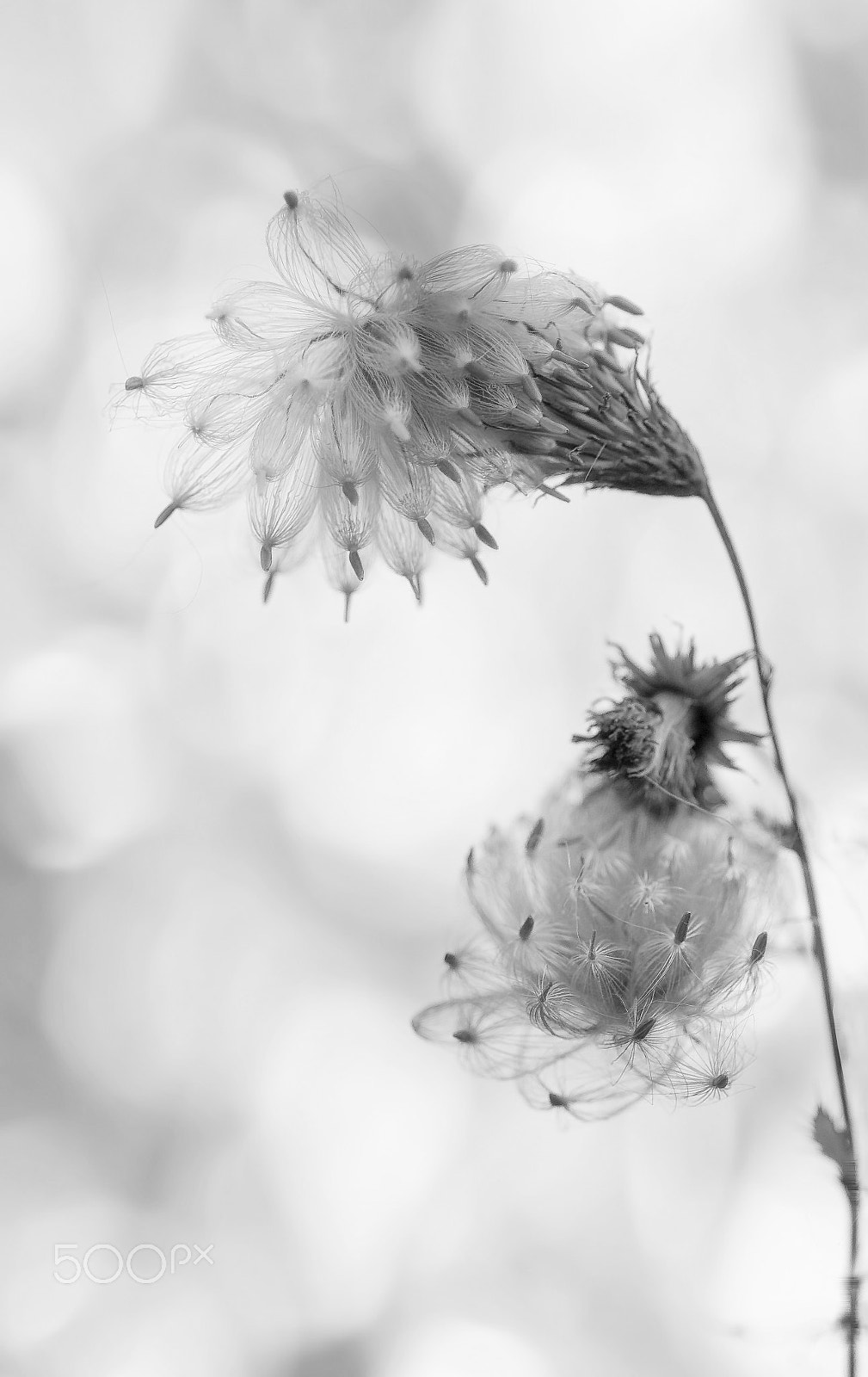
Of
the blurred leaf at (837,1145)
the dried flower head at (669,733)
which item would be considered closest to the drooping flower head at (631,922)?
the dried flower head at (669,733)

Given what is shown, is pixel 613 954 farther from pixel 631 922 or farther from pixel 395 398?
pixel 395 398

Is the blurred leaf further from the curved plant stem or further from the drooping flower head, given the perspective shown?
the drooping flower head

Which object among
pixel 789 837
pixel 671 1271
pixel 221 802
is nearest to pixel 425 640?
pixel 221 802

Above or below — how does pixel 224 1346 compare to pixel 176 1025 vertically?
below

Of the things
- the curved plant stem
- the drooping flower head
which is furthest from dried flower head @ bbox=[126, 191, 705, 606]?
the drooping flower head

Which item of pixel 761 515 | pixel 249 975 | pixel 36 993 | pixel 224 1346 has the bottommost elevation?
pixel 224 1346

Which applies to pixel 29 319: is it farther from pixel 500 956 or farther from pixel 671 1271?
pixel 671 1271
